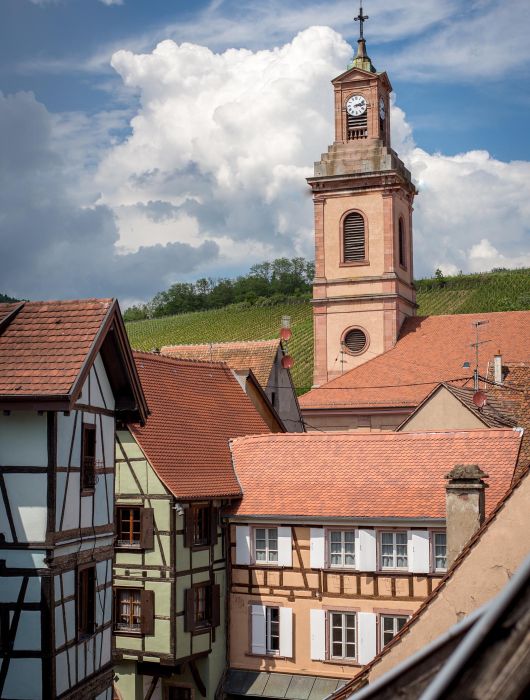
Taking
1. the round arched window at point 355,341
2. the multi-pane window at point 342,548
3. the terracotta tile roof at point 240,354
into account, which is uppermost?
the round arched window at point 355,341

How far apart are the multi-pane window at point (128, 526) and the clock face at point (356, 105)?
120 ft

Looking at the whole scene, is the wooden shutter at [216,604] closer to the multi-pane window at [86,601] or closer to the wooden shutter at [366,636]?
the wooden shutter at [366,636]

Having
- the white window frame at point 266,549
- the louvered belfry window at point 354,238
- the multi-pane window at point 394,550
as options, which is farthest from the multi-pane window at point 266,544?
the louvered belfry window at point 354,238

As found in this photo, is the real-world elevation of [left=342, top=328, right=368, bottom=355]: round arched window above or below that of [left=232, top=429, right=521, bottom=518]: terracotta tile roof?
above

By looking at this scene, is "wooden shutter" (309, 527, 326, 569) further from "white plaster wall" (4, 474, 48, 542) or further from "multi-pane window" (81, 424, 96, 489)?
"white plaster wall" (4, 474, 48, 542)

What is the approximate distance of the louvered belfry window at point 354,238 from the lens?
174 feet

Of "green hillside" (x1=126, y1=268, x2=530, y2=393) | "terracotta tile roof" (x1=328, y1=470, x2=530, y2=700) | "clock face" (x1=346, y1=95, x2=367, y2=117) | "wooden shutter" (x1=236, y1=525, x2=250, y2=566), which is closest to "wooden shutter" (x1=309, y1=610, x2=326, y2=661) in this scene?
"wooden shutter" (x1=236, y1=525, x2=250, y2=566)

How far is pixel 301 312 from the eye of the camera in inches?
3821

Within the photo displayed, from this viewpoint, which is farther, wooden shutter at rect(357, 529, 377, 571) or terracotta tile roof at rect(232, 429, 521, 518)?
terracotta tile roof at rect(232, 429, 521, 518)

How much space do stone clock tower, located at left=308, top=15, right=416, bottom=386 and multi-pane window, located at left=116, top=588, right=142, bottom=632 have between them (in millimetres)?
29672

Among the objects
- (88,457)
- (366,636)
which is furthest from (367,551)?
(88,457)

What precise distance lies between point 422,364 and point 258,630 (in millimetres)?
25847

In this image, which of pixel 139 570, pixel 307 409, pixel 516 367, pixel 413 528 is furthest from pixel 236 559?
pixel 307 409

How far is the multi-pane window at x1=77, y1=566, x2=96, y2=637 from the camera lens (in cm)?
1550
